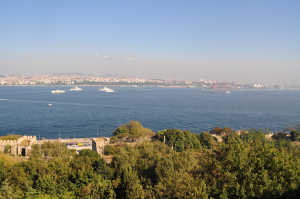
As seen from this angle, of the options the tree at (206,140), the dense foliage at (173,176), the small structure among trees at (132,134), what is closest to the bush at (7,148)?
the dense foliage at (173,176)

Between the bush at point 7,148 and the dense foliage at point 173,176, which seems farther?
the bush at point 7,148

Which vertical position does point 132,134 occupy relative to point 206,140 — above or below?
above

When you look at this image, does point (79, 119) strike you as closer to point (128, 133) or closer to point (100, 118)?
point (100, 118)

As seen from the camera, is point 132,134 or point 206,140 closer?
point 206,140

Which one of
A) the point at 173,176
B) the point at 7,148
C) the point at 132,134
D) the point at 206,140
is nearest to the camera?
the point at 173,176

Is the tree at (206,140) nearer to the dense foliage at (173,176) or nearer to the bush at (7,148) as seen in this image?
the dense foliage at (173,176)

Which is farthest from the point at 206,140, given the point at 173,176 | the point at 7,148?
the point at 7,148

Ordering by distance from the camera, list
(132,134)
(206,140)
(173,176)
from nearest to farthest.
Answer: (173,176), (206,140), (132,134)

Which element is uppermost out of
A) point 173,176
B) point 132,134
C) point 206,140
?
point 173,176

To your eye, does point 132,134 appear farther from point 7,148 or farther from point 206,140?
point 7,148
